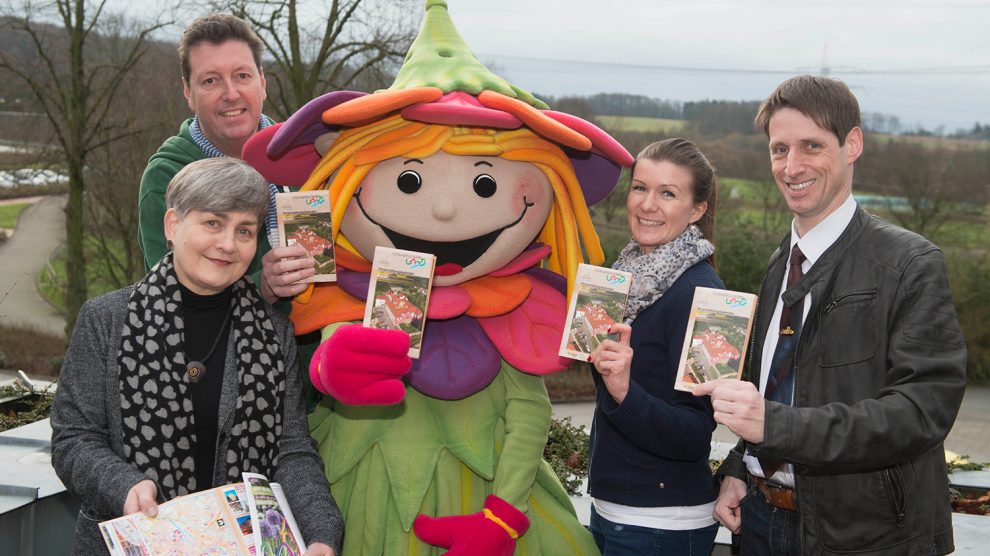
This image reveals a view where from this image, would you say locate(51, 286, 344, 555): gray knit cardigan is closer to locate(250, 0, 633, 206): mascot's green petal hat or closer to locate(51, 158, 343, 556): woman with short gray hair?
locate(51, 158, 343, 556): woman with short gray hair

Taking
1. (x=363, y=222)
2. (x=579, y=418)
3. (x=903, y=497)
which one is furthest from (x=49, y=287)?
(x=903, y=497)

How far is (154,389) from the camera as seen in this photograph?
248 cm

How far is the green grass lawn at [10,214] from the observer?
20.1 metres

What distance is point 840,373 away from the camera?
8.38 feet

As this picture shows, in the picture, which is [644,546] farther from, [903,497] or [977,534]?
[977,534]

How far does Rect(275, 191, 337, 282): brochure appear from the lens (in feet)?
9.77

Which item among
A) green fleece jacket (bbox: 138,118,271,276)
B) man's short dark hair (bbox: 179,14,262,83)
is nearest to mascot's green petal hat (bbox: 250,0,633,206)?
green fleece jacket (bbox: 138,118,271,276)

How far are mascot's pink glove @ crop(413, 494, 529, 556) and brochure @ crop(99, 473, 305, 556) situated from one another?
69 centimetres

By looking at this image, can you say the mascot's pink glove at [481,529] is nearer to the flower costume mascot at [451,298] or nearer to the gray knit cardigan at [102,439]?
the flower costume mascot at [451,298]

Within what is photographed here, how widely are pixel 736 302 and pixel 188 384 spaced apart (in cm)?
163

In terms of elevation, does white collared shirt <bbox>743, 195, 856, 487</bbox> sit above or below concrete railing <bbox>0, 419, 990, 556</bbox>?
above

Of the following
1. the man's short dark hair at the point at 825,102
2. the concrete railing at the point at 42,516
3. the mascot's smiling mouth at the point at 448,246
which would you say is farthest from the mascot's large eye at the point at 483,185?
the concrete railing at the point at 42,516

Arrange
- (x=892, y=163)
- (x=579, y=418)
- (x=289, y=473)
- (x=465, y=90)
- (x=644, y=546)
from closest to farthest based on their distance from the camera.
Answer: (x=289, y=473) < (x=644, y=546) < (x=465, y=90) < (x=579, y=418) < (x=892, y=163)

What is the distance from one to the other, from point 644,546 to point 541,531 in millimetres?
448
